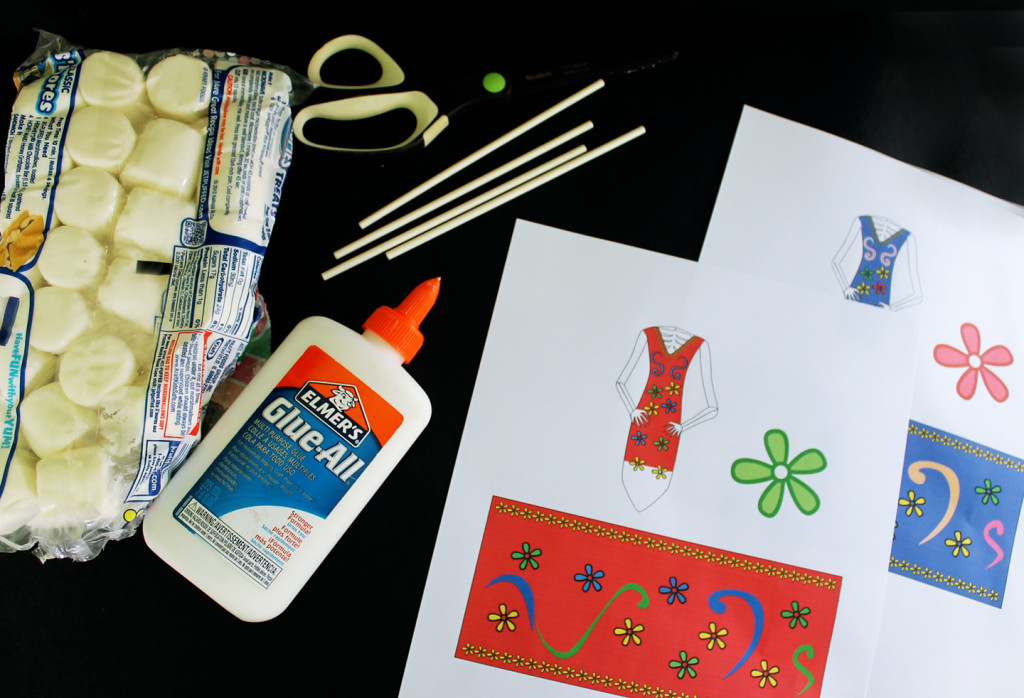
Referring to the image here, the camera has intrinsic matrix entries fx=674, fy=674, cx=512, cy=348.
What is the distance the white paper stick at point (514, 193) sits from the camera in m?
0.56

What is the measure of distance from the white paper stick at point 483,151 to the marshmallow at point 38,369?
241 mm

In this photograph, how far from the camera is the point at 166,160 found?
0.47m

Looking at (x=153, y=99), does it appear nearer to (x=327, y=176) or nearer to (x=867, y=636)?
(x=327, y=176)

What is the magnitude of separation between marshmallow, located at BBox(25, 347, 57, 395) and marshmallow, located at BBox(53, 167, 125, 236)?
89 millimetres

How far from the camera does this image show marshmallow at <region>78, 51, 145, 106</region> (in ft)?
1.55

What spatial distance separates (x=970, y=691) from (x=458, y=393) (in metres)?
0.52

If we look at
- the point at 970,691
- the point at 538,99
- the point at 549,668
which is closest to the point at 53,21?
the point at 538,99

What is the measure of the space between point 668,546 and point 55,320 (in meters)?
0.48

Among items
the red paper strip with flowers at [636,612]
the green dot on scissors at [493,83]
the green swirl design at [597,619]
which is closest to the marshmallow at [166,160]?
the green dot on scissors at [493,83]

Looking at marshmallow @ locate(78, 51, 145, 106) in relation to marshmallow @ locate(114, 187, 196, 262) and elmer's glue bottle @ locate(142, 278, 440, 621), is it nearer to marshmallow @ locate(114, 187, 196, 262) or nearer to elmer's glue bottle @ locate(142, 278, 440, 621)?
marshmallow @ locate(114, 187, 196, 262)

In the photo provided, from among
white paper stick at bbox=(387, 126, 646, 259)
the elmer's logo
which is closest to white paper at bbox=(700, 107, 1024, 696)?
white paper stick at bbox=(387, 126, 646, 259)

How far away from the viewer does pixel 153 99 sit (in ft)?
1.59

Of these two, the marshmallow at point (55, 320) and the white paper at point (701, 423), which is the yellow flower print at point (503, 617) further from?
the marshmallow at point (55, 320)

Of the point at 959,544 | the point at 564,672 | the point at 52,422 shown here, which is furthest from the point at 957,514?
the point at 52,422
